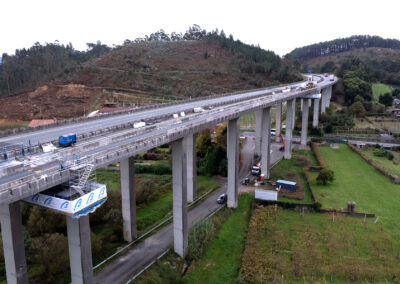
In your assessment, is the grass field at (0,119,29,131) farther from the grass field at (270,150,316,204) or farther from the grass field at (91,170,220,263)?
the grass field at (270,150,316,204)

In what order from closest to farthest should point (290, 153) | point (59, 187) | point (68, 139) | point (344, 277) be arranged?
point (59, 187)
point (68, 139)
point (344, 277)
point (290, 153)

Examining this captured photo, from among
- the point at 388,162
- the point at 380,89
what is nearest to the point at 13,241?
the point at 388,162

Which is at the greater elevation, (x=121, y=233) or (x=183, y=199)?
(x=183, y=199)

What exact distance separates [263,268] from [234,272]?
2440 millimetres

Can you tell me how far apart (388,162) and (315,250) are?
37.2m

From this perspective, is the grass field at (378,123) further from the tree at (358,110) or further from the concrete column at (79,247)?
the concrete column at (79,247)

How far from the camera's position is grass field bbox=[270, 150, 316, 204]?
41.3 meters

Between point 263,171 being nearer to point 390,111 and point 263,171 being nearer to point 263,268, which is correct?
point 263,268

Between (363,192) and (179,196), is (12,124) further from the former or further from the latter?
(363,192)

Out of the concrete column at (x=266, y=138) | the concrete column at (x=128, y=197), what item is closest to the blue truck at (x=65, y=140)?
the concrete column at (x=128, y=197)

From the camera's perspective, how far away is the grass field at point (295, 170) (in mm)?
41319

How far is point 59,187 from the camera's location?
1845 centimetres

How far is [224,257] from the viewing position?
94.1 ft

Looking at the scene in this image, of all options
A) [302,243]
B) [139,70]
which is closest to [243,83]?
[139,70]
